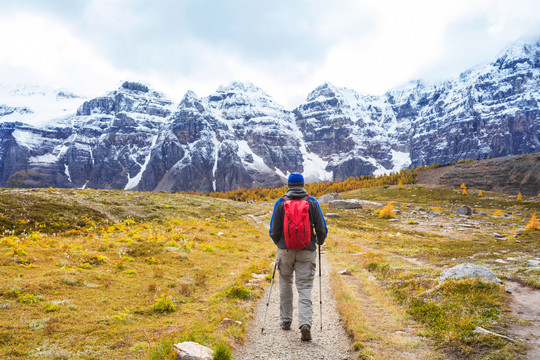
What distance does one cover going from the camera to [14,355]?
19.7 ft

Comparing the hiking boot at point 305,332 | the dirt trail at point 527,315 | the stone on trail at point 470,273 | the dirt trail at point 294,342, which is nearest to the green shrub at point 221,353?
the dirt trail at point 294,342

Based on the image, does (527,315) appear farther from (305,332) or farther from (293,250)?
(293,250)

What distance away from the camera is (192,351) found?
20.1 ft

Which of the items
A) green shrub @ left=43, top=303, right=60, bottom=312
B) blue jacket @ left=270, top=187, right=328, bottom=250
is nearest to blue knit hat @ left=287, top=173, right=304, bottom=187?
blue jacket @ left=270, top=187, right=328, bottom=250

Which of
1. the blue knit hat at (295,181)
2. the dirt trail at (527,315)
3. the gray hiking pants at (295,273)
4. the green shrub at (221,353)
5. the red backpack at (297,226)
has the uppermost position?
the blue knit hat at (295,181)

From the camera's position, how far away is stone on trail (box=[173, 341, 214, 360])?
5949 mm

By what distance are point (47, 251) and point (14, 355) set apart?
37.5ft

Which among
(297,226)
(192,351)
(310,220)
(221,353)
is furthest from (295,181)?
(192,351)

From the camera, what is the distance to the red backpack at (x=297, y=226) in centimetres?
813

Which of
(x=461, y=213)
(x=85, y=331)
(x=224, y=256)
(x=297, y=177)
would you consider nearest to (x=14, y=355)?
(x=85, y=331)

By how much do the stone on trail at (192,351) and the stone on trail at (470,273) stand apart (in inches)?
370

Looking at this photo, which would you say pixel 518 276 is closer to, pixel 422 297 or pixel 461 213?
Answer: pixel 422 297

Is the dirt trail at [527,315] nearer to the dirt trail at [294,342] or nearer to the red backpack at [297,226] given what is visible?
the dirt trail at [294,342]

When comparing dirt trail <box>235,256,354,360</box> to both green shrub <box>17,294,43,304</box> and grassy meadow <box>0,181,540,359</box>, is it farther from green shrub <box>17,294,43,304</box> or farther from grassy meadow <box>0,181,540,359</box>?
green shrub <box>17,294,43,304</box>
